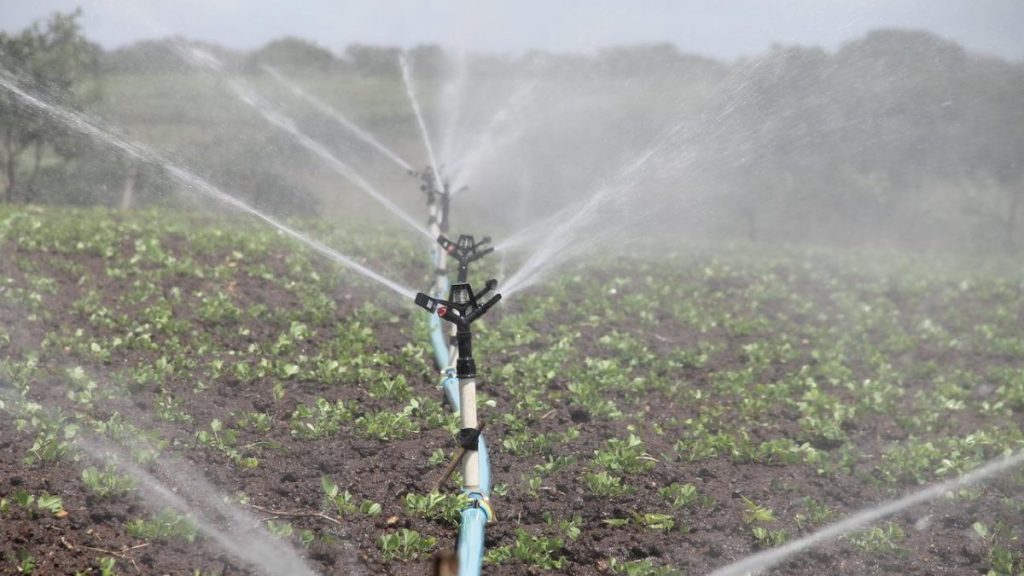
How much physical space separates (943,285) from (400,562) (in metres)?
12.6

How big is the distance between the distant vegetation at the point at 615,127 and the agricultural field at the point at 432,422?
5.74 m

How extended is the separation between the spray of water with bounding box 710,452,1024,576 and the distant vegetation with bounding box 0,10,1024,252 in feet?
28.0

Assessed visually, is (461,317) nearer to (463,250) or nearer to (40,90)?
(463,250)

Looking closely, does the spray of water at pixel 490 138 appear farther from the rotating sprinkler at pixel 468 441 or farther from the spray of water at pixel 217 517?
the rotating sprinkler at pixel 468 441

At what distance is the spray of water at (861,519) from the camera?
5316 mm

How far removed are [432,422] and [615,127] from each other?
71.5 ft

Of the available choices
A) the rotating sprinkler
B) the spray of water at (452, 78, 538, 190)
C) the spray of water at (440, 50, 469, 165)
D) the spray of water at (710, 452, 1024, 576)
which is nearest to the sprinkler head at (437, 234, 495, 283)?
the rotating sprinkler

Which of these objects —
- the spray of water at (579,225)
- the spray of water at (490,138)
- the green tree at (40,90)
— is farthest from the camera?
the green tree at (40,90)

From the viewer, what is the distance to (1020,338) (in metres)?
11.5

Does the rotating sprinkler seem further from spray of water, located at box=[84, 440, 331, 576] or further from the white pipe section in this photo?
spray of water, located at box=[84, 440, 331, 576]

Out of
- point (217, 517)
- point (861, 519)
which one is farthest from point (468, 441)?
point (861, 519)

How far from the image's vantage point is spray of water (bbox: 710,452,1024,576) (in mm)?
5316

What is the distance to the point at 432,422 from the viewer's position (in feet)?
21.3

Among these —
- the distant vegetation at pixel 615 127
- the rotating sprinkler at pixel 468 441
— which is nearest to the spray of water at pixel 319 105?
the distant vegetation at pixel 615 127
